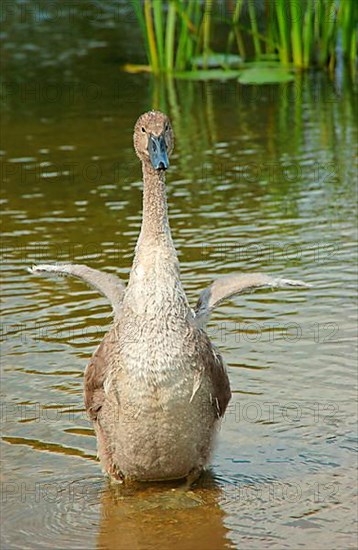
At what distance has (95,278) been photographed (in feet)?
24.1

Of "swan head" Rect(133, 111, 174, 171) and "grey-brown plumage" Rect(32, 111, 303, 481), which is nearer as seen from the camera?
"grey-brown plumage" Rect(32, 111, 303, 481)

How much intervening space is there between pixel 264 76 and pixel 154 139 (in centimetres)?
1111

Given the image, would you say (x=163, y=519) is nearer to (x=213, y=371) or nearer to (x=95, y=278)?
(x=213, y=371)

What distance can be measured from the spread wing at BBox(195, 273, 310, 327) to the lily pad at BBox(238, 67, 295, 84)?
1080cm

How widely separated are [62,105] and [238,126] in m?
2.88

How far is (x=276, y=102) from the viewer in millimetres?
17141

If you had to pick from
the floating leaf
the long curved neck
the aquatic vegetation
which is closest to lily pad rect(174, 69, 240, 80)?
the aquatic vegetation

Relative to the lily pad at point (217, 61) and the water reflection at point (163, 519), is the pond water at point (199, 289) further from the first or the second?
the lily pad at point (217, 61)

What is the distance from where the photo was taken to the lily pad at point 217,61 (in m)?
18.6

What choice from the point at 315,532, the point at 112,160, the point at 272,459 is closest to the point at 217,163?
the point at 112,160

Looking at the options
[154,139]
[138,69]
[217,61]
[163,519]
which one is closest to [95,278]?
[154,139]

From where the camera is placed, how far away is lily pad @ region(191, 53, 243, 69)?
732 inches

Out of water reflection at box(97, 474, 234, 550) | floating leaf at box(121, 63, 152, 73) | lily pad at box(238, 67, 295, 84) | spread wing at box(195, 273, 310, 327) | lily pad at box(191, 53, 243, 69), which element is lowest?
water reflection at box(97, 474, 234, 550)

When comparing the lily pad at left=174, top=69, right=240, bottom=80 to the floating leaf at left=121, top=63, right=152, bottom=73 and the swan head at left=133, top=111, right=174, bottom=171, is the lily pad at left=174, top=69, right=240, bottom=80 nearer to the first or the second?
the floating leaf at left=121, top=63, right=152, bottom=73
